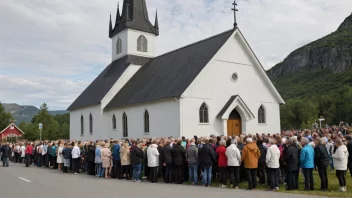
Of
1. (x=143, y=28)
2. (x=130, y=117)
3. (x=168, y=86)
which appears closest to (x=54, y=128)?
(x=143, y=28)

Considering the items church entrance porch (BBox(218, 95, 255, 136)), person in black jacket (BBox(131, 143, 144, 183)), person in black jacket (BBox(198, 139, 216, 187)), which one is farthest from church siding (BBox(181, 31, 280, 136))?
person in black jacket (BBox(198, 139, 216, 187))

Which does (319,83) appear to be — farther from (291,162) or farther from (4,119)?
(291,162)

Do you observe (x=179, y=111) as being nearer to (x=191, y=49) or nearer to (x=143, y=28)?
(x=191, y=49)

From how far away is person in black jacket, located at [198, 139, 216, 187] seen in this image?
44.0ft

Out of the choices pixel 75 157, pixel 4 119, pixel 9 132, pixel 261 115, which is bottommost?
pixel 75 157

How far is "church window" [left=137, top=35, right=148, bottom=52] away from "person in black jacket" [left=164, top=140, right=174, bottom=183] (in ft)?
76.8

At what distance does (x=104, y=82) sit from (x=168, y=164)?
75.5ft

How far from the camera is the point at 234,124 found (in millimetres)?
25344

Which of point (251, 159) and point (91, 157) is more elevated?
point (251, 159)

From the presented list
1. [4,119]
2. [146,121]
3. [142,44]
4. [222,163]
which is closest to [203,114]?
[146,121]

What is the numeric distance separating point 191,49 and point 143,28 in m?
10.8

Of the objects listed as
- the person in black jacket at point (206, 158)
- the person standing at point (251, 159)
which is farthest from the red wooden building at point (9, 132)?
the person standing at point (251, 159)

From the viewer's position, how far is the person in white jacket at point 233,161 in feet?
42.0

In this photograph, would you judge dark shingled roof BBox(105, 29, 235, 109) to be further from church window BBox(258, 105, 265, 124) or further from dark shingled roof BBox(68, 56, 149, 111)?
church window BBox(258, 105, 265, 124)
